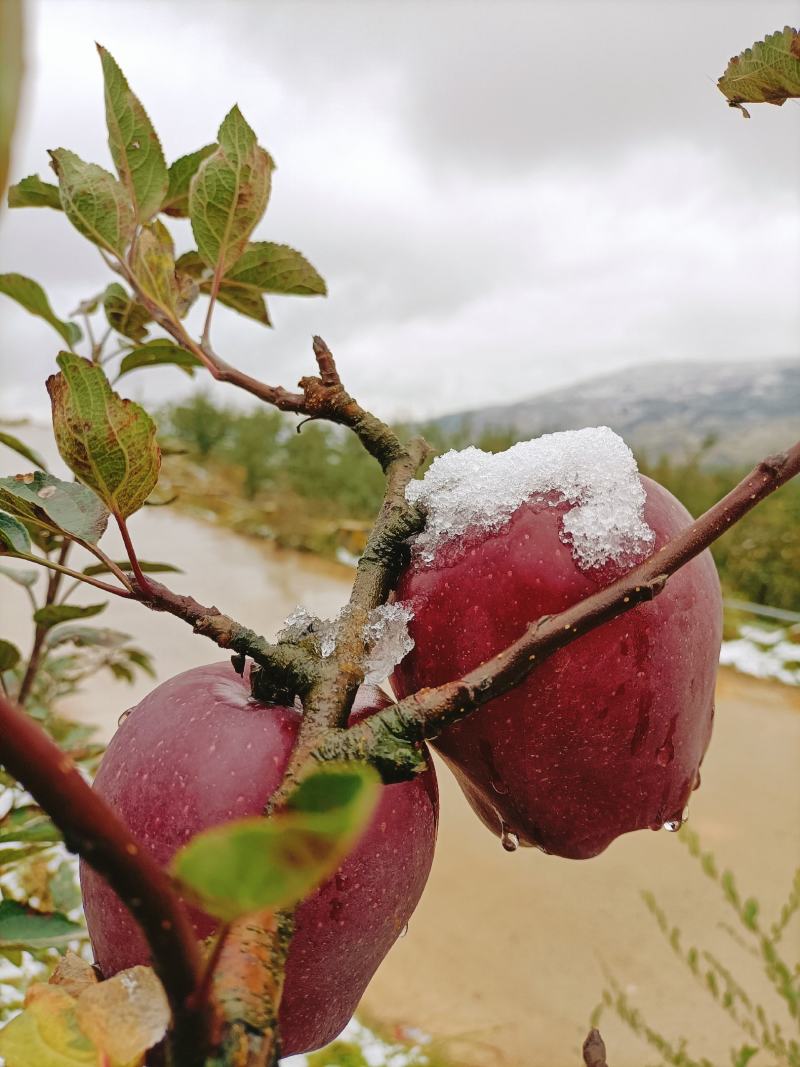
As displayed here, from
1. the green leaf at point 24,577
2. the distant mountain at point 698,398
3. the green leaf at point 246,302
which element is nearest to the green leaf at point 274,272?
the green leaf at point 246,302

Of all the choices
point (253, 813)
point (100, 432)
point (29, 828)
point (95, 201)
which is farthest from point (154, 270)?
point (29, 828)

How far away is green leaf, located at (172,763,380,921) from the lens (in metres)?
0.13

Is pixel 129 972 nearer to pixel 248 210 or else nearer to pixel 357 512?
pixel 248 210

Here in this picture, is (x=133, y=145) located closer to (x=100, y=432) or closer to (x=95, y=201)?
(x=95, y=201)

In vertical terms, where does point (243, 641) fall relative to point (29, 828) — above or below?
above

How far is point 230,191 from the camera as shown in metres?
0.40

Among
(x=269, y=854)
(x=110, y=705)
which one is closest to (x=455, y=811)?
(x=110, y=705)

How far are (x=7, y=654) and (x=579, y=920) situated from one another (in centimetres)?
226

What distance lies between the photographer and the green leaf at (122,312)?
22.6 inches

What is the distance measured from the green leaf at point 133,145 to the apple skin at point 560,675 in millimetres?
212

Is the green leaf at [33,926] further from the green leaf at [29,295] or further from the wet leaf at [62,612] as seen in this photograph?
the green leaf at [29,295]

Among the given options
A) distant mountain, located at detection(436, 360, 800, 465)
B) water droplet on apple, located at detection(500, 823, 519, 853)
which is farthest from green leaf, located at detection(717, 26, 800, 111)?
distant mountain, located at detection(436, 360, 800, 465)

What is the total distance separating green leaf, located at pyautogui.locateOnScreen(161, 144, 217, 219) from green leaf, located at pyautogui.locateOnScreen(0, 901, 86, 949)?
436 millimetres

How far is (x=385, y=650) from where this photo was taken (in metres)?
0.34
